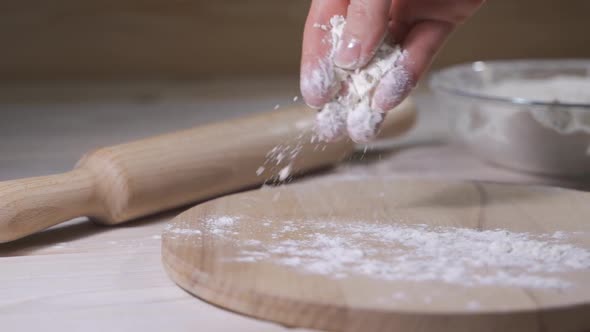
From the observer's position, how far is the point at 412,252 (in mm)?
886

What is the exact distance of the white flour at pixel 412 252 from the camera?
81 cm

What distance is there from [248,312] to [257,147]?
1.69 feet

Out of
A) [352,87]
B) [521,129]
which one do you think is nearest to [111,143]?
[352,87]

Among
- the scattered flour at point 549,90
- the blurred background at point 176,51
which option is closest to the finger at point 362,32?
the scattered flour at point 549,90

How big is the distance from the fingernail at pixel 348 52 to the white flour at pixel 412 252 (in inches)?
8.1

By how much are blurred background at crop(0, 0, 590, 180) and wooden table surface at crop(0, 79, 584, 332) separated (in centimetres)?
1

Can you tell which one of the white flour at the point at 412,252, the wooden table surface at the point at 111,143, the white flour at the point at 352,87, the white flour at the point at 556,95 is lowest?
the wooden table surface at the point at 111,143

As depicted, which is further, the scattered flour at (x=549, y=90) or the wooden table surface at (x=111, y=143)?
the scattered flour at (x=549, y=90)

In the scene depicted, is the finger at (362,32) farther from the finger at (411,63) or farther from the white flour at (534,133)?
the white flour at (534,133)

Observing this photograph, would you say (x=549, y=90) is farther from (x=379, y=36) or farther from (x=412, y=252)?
(x=412, y=252)

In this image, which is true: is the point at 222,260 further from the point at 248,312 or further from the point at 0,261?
the point at 0,261

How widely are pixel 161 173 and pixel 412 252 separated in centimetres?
41

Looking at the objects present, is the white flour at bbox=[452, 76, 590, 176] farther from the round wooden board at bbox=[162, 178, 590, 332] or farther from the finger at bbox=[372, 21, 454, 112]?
the finger at bbox=[372, 21, 454, 112]

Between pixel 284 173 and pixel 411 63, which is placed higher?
pixel 411 63
